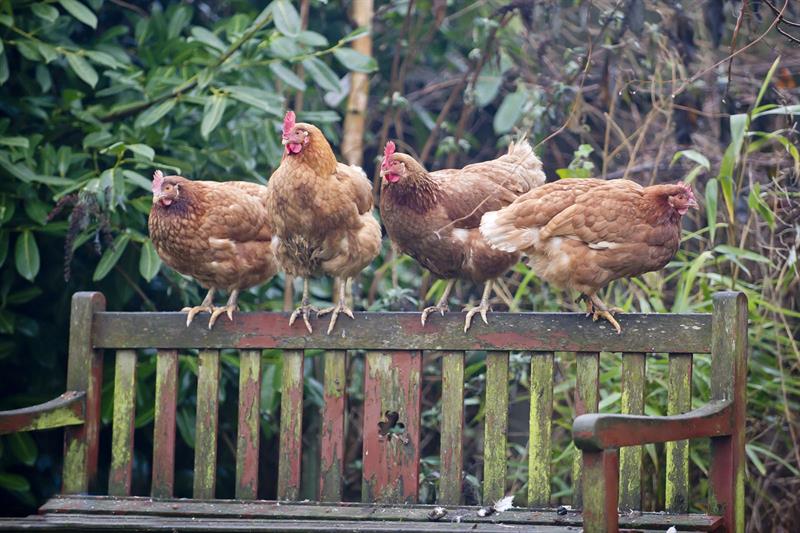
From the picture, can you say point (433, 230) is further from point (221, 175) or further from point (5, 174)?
point (5, 174)

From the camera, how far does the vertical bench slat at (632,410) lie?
310 cm

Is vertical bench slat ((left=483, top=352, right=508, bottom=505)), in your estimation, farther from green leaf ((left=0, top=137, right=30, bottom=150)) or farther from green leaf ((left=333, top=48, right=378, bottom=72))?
green leaf ((left=0, top=137, right=30, bottom=150))

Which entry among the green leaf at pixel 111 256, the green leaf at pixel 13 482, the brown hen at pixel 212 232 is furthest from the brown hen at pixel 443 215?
the green leaf at pixel 13 482

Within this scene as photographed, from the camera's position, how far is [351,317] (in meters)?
3.36

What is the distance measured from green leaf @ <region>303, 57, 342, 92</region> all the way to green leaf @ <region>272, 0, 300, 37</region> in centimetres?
22

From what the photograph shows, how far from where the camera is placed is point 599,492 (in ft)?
8.08

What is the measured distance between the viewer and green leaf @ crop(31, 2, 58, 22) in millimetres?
4250

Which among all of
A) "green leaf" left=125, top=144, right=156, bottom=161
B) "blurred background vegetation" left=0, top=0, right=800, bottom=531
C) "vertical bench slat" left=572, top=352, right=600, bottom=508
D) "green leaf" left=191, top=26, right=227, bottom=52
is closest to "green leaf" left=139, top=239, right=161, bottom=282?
"blurred background vegetation" left=0, top=0, right=800, bottom=531

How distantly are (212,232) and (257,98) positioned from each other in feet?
2.82

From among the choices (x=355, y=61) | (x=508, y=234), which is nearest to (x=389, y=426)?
(x=508, y=234)

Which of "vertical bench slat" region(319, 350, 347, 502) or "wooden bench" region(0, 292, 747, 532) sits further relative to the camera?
"vertical bench slat" region(319, 350, 347, 502)

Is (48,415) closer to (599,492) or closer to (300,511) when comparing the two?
(300,511)

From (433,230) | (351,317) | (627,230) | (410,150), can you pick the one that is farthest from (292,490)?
(410,150)

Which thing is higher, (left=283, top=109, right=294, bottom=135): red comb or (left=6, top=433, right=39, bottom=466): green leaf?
(left=283, top=109, right=294, bottom=135): red comb
